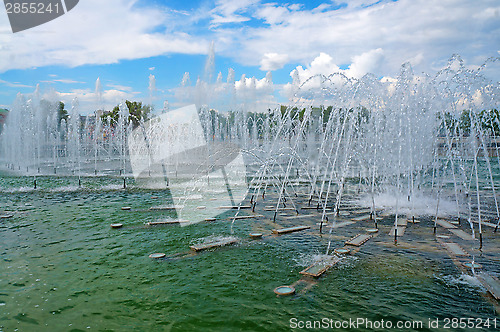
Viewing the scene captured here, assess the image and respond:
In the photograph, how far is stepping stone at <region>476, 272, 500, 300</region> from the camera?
5.89m

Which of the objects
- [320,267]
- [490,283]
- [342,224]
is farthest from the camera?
[342,224]

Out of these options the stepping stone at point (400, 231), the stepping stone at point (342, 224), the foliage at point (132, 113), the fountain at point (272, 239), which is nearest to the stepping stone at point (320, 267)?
the fountain at point (272, 239)

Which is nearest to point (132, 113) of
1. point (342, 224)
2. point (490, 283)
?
point (342, 224)

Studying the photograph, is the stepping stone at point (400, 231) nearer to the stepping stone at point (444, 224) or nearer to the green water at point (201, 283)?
the green water at point (201, 283)

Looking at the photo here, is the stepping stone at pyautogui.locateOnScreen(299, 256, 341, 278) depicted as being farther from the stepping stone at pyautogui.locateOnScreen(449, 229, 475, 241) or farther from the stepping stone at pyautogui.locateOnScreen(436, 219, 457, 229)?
the stepping stone at pyautogui.locateOnScreen(436, 219, 457, 229)

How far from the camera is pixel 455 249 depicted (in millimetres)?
8414

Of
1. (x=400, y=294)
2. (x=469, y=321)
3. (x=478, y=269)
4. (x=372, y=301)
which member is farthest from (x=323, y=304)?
(x=478, y=269)

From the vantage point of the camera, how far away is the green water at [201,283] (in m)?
5.33

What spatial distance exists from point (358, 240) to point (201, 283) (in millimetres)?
4627

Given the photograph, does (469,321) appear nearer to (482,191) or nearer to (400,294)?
(400,294)

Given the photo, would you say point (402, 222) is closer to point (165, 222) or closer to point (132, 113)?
point (165, 222)

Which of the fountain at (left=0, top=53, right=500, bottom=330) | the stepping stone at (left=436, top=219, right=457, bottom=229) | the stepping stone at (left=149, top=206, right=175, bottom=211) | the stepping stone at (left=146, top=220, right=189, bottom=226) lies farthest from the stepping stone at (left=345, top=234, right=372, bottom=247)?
the stepping stone at (left=149, top=206, right=175, bottom=211)

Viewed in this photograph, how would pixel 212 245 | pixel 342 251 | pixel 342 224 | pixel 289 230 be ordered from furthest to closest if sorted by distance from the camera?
pixel 342 224, pixel 289 230, pixel 212 245, pixel 342 251

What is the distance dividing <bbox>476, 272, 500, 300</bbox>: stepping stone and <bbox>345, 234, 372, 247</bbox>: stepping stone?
8.94 ft
